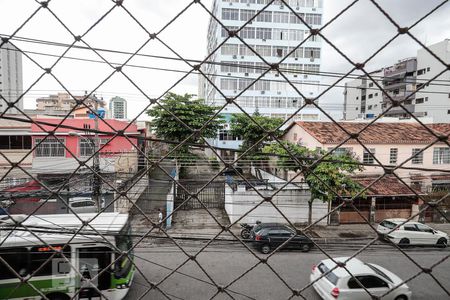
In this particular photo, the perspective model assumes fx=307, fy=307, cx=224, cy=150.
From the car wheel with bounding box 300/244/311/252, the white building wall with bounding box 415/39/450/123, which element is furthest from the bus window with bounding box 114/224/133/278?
the white building wall with bounding box 415/39/450/123

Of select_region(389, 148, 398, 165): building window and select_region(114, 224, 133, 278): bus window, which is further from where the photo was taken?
select_region(389, 148, 398, 165): building window

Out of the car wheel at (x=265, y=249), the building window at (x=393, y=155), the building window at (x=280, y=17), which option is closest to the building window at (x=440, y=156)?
the building window at (x=393, y=155)

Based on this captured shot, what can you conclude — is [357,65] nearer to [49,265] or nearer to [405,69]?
[49,265]

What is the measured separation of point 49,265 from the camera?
161 inches

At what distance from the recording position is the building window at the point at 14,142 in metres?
11.8

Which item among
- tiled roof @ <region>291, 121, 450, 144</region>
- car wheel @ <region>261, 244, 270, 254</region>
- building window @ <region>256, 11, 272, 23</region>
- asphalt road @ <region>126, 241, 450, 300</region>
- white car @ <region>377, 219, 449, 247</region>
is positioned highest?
building window @ <region>256, 11, 272, 23</region>

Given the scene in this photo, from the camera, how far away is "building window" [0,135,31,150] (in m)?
11.8

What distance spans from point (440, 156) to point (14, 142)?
1575cm

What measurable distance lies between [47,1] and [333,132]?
1043 cm

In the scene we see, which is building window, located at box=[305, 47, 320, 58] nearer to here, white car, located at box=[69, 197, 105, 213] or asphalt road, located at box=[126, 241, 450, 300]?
asphalt road, located at box=[126, 241, 450, 300]

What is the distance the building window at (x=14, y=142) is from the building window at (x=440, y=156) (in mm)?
15023

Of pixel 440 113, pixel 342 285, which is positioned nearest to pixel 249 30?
pixel 440 113

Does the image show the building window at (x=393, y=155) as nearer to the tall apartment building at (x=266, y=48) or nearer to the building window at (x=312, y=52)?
the tall apartment building at (x=266, y=48)

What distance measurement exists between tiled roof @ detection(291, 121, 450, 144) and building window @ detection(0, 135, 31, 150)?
10.6 m
